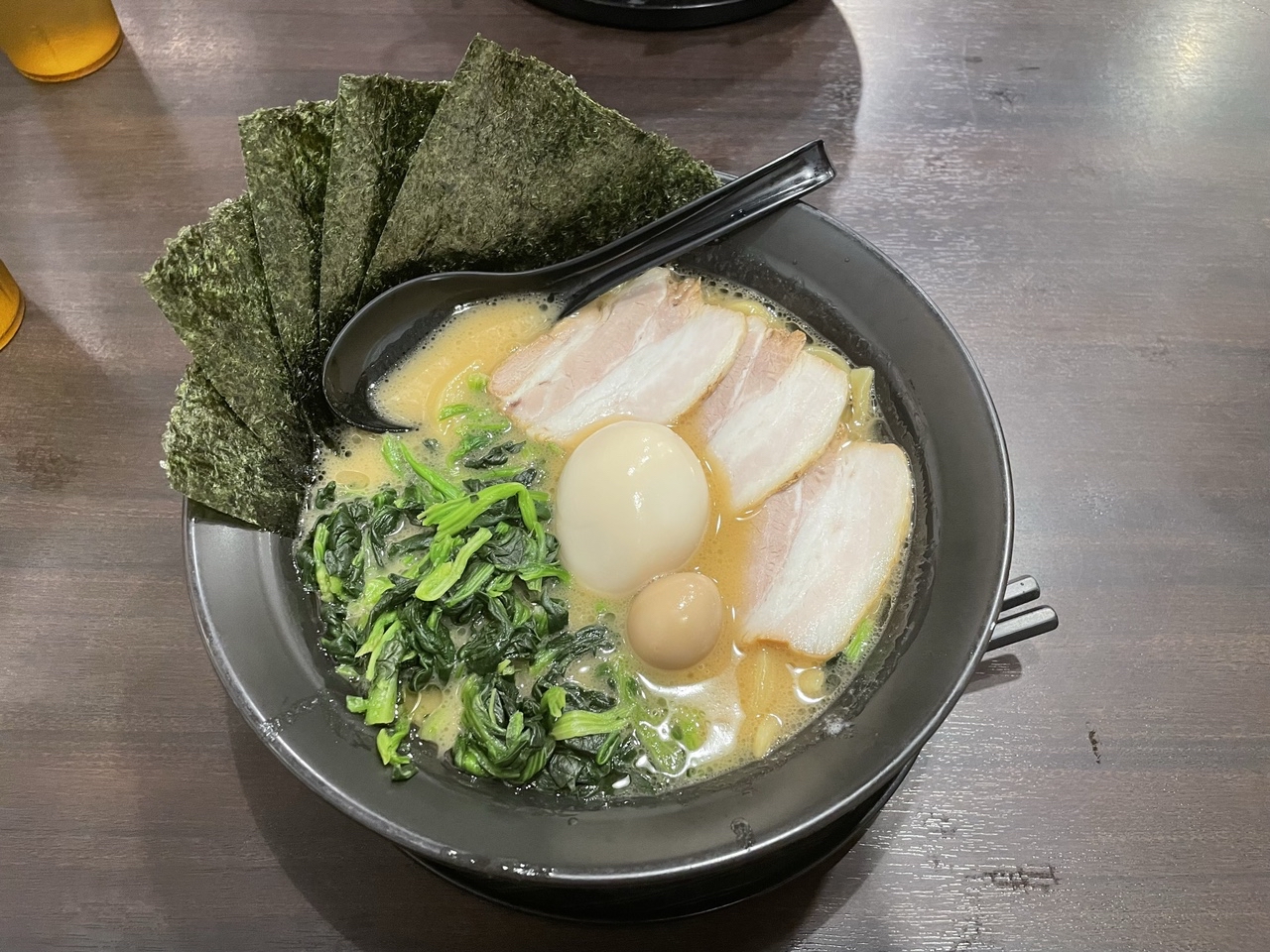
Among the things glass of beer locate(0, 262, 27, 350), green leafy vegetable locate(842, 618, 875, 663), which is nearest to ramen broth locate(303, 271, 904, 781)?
green leafy vegetable locate(842, 618, 875, 663)

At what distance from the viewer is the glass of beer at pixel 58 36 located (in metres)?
1.89

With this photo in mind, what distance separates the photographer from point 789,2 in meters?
2.11

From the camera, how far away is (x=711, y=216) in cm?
139

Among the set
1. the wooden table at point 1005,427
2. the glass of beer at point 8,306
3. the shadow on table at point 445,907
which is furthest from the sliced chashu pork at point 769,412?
the glass of beer at point 8,306

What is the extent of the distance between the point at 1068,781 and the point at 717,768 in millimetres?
585

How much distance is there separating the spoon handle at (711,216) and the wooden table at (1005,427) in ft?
1.60

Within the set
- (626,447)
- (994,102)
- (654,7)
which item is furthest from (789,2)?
(626,447)

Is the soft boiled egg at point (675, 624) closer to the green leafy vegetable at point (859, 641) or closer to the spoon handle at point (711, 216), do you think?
the green leafy vegetable at point (859, 641)

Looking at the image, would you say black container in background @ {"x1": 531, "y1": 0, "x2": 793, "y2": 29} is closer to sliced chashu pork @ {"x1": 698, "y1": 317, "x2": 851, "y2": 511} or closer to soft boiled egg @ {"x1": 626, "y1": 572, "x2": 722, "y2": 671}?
sliced chashu pork @ {"x1": 698, "y1": 317, "x2": 851, "y2": 511}

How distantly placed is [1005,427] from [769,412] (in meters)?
0.53

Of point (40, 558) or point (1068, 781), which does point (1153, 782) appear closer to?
point (1068, 781)

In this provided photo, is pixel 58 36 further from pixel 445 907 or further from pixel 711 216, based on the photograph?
pixel 445 907

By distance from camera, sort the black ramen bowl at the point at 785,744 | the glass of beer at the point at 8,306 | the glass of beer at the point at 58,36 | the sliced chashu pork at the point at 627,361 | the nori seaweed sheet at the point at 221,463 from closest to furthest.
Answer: the black ramen bowl at the point at 785,744 < the nori seaweed sheet at the point at 221,463 < the sliced chashu pork at the point at 627,361 < the glass of beer at the point at 8,306 < the glass of beer at the point at 58,36

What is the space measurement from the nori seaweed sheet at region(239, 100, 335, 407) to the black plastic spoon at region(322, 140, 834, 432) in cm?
7
